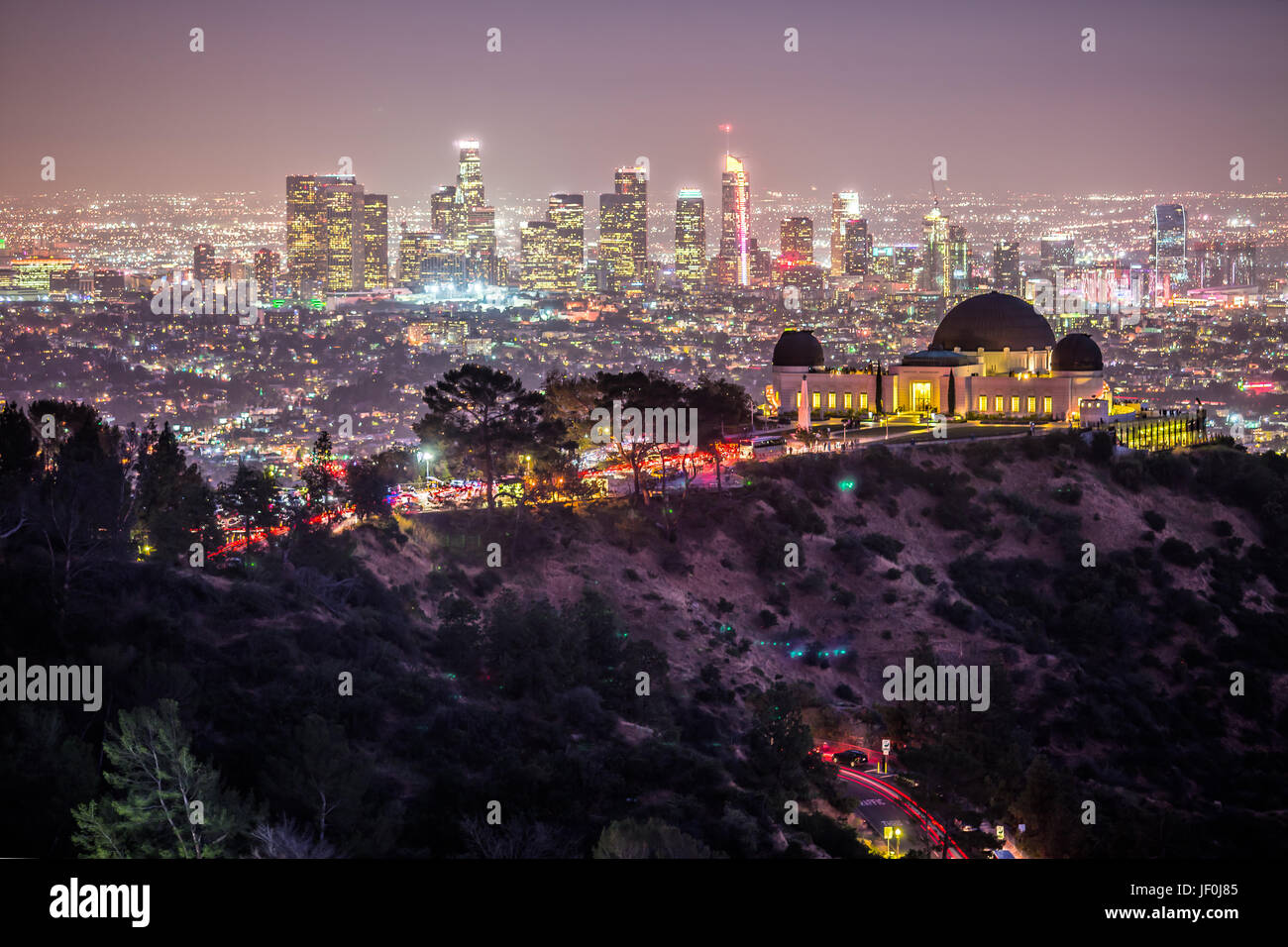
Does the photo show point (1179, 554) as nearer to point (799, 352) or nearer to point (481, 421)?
point (799, 352)

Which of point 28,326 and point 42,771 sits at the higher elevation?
point 28,326

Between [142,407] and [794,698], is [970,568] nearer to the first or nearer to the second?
[794,698]

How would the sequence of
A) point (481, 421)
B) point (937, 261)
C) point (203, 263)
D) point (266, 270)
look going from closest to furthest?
point (481, 421) < point (203, 263) < point (266, 270) < point (937, 261)

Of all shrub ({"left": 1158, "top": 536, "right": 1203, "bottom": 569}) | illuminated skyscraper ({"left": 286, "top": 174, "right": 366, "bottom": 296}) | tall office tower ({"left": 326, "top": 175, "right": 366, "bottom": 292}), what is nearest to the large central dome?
shrub ({"left": 1158, "top": 536, "right": 1203, "bottom": 569})

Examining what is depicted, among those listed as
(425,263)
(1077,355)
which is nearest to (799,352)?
(1077,355)

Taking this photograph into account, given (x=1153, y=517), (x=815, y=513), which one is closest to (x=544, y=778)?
(x=815, y=513)

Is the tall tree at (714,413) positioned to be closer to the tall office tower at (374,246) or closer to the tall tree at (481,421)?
the tall tree at (481,421)
